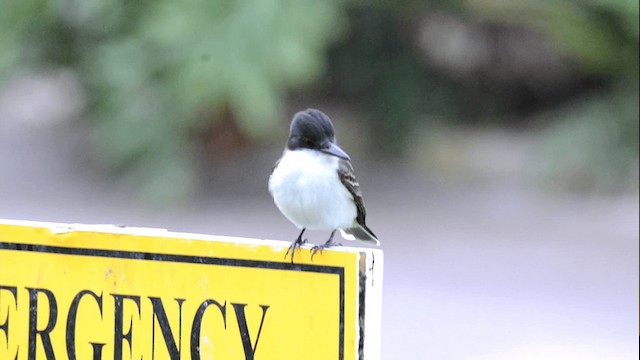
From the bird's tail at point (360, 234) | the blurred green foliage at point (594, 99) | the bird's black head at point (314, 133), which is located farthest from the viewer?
the blurred green foliage at point (594, 99)

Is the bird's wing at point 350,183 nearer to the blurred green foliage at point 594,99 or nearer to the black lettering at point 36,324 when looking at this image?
the black lettering at point 36,324

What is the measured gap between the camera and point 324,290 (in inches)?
→ 88.7

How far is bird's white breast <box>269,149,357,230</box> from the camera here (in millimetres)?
2955

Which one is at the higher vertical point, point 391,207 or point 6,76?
point 6,76

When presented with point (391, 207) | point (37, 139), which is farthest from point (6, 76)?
point (391, 207)

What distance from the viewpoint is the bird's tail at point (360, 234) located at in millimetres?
3079

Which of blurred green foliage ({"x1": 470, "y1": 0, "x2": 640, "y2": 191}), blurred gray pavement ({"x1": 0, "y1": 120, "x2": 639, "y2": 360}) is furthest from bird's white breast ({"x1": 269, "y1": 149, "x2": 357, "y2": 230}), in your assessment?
blurred green foliage ({"x1": 470, "y1": 0, "x2": 640, "y2": 191})

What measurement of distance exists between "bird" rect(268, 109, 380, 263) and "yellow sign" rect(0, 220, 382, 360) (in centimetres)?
66

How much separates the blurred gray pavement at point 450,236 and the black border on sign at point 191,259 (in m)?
3.46

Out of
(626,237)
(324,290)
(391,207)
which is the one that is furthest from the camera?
(391,207)

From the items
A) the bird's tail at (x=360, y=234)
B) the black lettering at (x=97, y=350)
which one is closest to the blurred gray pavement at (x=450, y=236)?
the bird's tail at (x=360, y=234)

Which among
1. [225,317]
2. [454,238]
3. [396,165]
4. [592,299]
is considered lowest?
[225,317]

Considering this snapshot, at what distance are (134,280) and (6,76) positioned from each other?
232 inches

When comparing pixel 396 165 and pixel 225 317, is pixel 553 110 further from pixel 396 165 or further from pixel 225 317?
pixel 225 317
